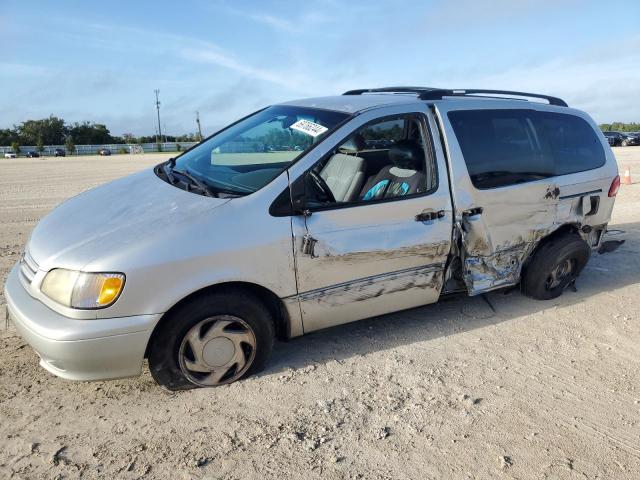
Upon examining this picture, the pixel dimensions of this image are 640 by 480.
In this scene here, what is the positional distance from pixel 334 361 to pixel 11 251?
15.6ft

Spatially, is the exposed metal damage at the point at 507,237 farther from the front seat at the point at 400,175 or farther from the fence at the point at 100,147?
the fence at the point at 100,147

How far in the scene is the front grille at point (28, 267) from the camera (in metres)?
3.02

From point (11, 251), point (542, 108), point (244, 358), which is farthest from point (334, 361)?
point (11, 251)

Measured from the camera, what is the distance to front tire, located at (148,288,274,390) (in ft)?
9.82

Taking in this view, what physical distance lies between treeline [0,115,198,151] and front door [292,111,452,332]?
3242 inches

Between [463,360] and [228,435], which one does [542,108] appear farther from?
[228,435]

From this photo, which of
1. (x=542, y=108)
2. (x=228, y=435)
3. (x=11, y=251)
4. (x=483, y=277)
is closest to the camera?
(x=228, y=435)

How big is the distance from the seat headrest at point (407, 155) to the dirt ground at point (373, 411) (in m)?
1.27

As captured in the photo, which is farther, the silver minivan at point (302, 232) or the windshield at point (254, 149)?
the windshield at point (254, 149)

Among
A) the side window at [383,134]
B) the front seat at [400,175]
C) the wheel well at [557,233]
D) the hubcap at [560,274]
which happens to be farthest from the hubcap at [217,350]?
the hubcap at [560,274]

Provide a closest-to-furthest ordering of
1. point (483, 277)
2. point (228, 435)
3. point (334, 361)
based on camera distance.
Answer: point (228, 435) → point (334, 361) → point (483, 277)

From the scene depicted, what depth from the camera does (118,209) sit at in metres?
3.32

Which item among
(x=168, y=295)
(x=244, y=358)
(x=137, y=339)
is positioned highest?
(x=168, y=295)

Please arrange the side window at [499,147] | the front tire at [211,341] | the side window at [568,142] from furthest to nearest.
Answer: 1. the side window at [568,142]
2. the side window at [499,147]
3. the front tire at [211,341]
